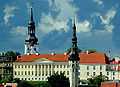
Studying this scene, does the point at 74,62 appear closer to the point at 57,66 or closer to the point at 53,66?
the point at 57,66

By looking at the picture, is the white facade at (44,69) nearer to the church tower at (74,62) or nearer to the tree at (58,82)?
the tree at (58,82)

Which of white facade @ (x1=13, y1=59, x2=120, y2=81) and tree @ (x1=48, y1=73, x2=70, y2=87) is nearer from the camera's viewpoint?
tree @ (x1=48, y1=73, x2=70, y2=87)

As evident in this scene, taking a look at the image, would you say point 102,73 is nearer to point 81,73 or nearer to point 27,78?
point 81,73

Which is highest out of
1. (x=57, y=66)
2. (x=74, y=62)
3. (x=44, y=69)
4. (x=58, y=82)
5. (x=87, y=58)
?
(x=87, y=58)

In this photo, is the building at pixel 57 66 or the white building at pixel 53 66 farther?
the white building at pixel 53 66

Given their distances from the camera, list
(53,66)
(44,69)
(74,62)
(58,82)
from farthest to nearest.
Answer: (44,69), (53,66), (58,82), (74,62)

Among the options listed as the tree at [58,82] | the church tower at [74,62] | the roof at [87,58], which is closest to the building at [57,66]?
the roof at [87,58]

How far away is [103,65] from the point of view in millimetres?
185125

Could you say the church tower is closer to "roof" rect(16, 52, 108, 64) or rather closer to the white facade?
"roof" rect(16, 52, 108, 64)

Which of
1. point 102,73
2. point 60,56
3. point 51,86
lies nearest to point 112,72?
point 102,73

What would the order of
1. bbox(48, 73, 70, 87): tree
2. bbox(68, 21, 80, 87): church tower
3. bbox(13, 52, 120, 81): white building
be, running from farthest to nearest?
bbox(13, 52, 120, 81): white building, bbox(48, 73, 70, 87): tree, bbox(68, 21, 80, 87): church tower

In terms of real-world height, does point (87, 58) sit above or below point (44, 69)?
above

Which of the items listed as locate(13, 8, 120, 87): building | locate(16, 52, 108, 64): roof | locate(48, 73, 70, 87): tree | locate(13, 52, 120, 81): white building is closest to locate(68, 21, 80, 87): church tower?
locate(48, 73, 70, 87): tree

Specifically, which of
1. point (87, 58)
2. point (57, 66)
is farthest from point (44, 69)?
point (87, 58)
